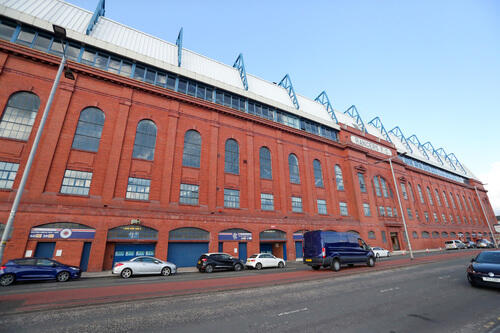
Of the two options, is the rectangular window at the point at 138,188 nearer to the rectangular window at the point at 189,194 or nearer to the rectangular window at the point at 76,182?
the rectangular window at the point at 76,182

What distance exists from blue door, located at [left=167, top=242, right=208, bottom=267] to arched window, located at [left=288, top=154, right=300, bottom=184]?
1463cm

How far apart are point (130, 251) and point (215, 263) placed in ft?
24.1

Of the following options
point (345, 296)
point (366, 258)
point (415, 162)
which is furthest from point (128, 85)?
point (415, 162)

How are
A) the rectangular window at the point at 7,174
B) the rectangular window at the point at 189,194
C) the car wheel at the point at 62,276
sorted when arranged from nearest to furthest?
1. the car wheel at the point at 62,276
2. the rectangular window at the point at 7,174
3. the rectangular window at the point at 189,194

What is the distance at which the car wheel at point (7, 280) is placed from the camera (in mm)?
Result: 10766

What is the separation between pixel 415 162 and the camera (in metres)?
52.7

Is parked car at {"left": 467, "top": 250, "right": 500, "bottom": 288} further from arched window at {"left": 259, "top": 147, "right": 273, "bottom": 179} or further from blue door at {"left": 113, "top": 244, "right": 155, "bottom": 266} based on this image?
blue door at {"left": 113, "top": 244, "right": 155, "bottom": 266}

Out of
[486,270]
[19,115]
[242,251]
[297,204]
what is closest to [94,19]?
[19,115]

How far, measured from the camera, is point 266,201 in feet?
84.1

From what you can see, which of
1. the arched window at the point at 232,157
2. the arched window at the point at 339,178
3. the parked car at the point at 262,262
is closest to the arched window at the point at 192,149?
the arched window at the point at 232,157

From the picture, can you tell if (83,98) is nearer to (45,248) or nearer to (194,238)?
(45,248)

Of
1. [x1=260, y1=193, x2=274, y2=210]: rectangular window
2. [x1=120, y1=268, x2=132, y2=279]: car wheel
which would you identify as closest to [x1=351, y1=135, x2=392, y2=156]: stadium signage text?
[x1=260, y1=193, x2=274, y2=210]: rectangular window

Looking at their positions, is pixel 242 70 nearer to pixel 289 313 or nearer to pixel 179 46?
pixel 179 46

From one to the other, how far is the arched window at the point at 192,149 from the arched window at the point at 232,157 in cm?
328
